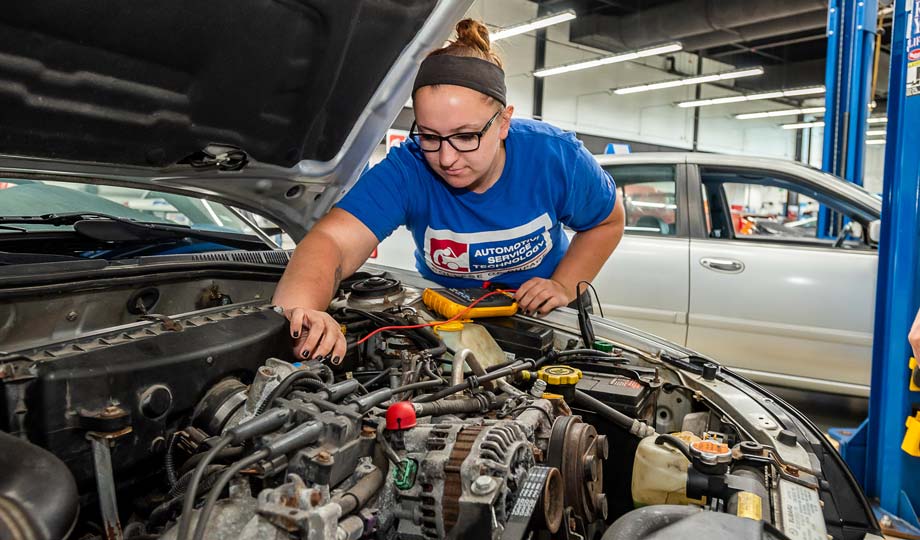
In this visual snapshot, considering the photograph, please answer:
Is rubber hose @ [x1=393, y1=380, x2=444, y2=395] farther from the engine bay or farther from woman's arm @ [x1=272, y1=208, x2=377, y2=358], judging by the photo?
woman's arm @ [x1=272, y1=208, x2=377, y2=358]

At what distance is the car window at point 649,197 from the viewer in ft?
12.5

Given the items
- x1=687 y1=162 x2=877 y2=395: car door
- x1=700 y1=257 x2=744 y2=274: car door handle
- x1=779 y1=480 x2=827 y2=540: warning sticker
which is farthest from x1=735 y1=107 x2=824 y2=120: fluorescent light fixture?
x1=779 y1=480 x2=827 y2=540: warning sticker

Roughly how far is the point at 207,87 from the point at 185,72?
2.8 inches

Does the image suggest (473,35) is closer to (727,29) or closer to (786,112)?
(727,29)

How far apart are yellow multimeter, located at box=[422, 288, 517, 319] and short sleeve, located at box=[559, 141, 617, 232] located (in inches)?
17.8

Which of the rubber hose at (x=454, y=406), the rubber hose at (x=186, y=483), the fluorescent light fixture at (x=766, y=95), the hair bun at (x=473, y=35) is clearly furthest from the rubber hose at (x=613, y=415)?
the fluorescent light fixture at (x=766, y=95)

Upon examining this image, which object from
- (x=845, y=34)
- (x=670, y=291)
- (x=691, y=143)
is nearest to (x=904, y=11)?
(x=670, y=291)

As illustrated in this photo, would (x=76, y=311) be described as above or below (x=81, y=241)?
below

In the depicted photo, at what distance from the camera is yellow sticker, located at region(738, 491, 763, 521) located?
1066mm

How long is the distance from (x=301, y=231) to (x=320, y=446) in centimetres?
145

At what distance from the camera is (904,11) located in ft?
8.13

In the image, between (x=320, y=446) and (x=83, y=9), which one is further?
(x=83, y=9)

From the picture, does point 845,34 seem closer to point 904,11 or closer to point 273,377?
point 904,11

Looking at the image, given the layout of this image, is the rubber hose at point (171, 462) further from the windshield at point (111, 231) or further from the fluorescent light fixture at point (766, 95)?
the fluorescent light fixture at point (766, 95)
